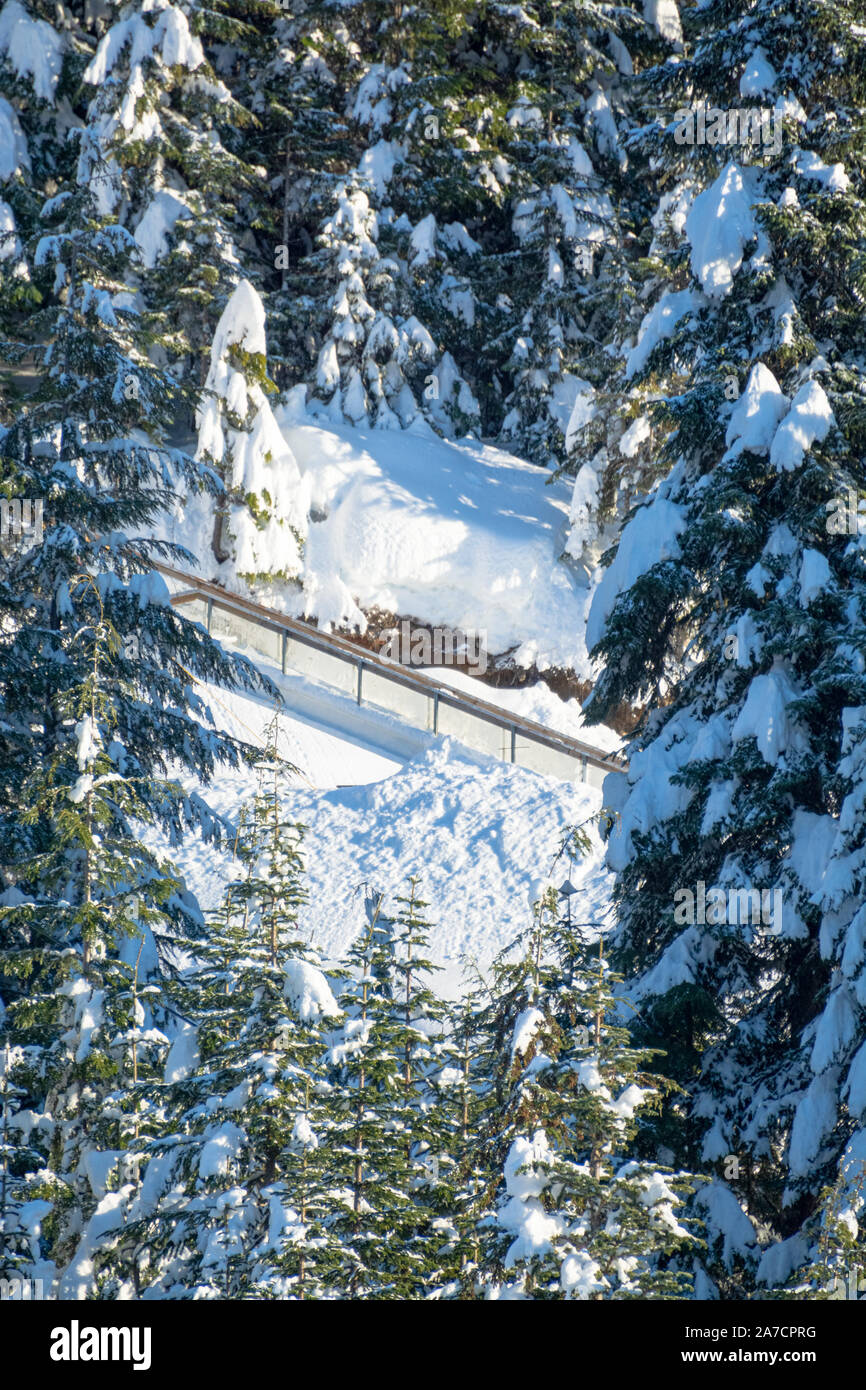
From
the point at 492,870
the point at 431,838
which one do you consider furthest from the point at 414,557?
the point at 492,870

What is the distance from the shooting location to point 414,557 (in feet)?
100

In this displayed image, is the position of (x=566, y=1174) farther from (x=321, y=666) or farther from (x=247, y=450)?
(x=247, y=450)

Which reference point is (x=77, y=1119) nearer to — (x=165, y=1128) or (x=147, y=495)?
(x=165, y=1128)

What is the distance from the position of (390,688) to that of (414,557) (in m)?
7.35

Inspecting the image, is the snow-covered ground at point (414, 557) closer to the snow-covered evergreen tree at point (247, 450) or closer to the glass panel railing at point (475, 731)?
the snow-covered evergreen tree at point (247, 450)

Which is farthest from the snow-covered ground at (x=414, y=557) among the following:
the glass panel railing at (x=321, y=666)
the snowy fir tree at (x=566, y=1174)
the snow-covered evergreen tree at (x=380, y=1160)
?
the snowy fir tree at (x=566, y=1174)

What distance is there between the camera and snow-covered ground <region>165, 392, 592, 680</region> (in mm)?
29844

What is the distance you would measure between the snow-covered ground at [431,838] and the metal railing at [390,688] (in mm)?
481

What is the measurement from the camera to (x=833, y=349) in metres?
13.1

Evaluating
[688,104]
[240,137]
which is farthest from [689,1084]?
[240,137]

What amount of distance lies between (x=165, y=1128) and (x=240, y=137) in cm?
3002

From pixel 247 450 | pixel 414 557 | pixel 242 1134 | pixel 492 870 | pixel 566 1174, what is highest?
pixel 247 450
